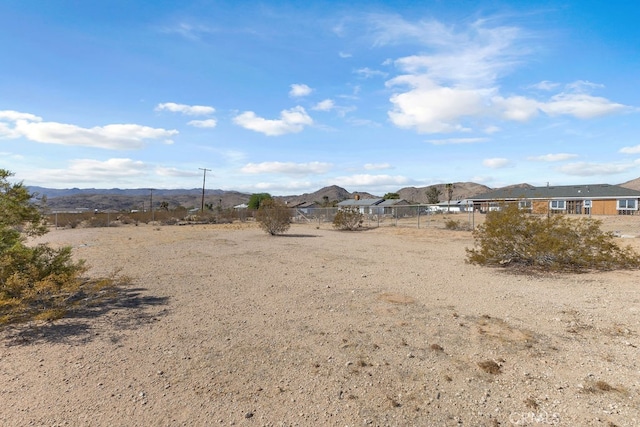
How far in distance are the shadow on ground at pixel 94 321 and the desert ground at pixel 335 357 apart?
0.04m

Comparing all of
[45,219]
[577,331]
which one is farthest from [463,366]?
[45,219]

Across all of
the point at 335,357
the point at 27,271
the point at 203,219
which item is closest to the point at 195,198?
the point at 203,219

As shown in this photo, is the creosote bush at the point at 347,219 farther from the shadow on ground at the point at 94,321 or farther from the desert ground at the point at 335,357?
the shadow on ground at the point at 94,321

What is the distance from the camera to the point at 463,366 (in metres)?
4.83

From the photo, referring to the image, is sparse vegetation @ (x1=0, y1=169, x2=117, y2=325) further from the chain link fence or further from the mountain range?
the mountain range

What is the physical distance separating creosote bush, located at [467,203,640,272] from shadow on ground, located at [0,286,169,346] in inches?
390

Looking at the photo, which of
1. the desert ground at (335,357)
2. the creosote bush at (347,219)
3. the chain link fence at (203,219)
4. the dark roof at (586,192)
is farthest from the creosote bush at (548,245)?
the dark roof at (586,192)

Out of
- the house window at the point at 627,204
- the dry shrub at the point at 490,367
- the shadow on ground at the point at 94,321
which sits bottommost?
the shadow on ground at the point at 94,321

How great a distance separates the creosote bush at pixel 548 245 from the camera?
1120cm

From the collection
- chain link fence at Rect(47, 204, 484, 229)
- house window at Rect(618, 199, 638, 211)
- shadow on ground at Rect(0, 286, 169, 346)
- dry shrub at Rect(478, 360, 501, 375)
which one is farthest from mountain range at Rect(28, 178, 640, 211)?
dry shrub at Rect(478, 360, 501, 375)

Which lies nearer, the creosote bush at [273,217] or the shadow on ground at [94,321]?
the shadow on ground at [94,321]

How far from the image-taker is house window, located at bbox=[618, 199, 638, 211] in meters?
46.3

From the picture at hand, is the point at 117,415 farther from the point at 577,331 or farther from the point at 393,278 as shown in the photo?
the point at 393,278

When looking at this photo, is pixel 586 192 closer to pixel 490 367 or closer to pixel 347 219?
pixel 347 219
